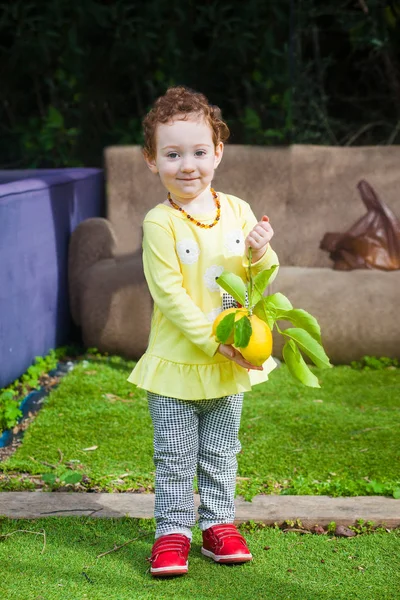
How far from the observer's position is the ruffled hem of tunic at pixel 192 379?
8.01 ft

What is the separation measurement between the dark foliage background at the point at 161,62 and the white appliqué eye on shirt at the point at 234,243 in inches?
166

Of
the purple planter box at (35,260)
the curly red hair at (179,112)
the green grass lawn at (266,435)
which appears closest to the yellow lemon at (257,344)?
the curly red hair at (179,112)

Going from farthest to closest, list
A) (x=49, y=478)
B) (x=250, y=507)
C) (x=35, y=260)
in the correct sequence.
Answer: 1. (x=35, y=260)
2. (x=49, y=478)
3. (x=250, y=507)

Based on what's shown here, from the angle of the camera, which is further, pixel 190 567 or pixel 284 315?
pixel 190 567

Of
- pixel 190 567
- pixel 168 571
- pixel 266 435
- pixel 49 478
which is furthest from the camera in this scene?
pixel 266 435

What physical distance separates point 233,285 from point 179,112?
52 centimetres

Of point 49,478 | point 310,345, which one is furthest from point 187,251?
point 49,478

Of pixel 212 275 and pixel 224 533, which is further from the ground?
pixel 212 275

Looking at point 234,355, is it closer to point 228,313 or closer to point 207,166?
point 228,313

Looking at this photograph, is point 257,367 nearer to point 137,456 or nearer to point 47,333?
point 137,456

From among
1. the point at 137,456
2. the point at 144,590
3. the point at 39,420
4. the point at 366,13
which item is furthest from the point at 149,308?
the point at 366,13

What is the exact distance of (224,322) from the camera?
225cm

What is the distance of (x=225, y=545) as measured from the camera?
2.55 meters

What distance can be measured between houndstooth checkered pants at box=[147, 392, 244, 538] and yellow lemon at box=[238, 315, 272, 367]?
0.31m
